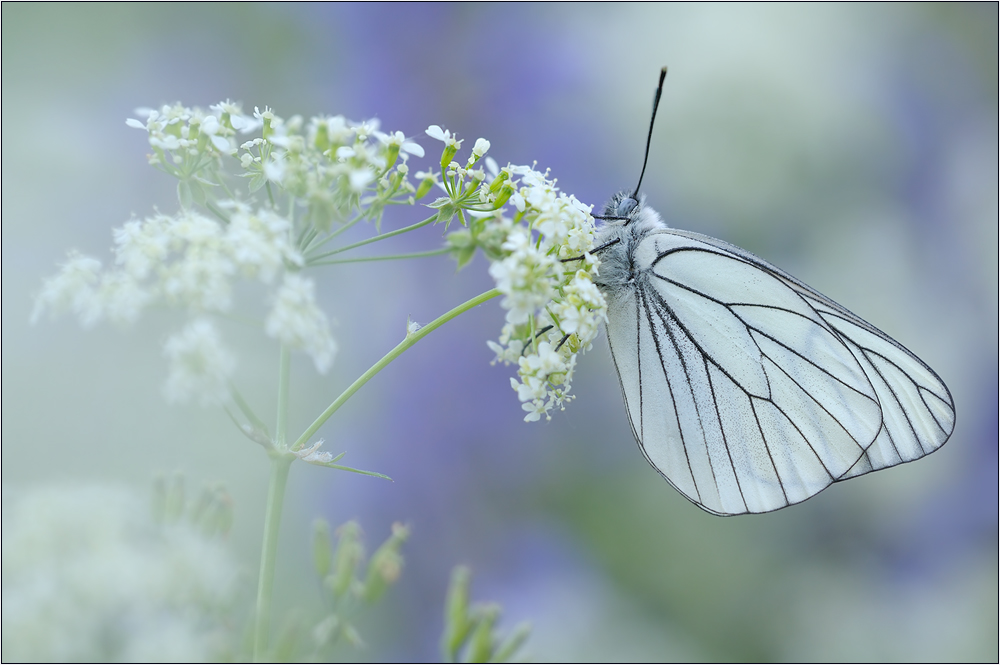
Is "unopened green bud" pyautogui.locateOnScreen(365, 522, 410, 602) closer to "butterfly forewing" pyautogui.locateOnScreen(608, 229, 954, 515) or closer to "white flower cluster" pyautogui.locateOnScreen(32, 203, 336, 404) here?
"white flower cluster" pyautogui.locateOnScreen(32, 203, 336, 404)

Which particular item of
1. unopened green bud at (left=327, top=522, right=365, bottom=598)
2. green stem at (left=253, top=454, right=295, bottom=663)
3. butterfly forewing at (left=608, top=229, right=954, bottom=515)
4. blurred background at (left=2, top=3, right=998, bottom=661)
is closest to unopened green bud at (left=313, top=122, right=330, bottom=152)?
green stem at (left=253, top=454, right=295, bottom=663)

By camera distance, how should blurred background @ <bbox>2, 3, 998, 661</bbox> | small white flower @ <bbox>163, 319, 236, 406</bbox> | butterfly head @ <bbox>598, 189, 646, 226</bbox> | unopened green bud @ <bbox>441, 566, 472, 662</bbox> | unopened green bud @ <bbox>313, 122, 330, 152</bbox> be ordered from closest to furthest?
1. small white flower @ <bbox>163, 319, 236, 406</bbox>
2. unopened green bud @ <bbox>313, 122, 330, 152</bbox>
3. unopened green bud @ <bbox>441, 566, 472, 662</bbox>
4. butterfly head @ <bbox>598, 189, 646, 226</bbox>
5. blurred background @ <bbox>2, 3, 998, 661</bbox>

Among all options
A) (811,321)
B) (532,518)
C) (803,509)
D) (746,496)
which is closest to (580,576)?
(532,518)

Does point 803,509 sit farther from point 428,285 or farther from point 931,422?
point 428,285

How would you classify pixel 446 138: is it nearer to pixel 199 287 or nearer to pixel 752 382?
pixel 199 287

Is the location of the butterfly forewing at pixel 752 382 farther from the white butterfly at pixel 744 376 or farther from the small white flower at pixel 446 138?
the small white flower at pixel 446 138

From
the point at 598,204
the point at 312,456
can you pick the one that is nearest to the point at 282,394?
the point at 312,456
